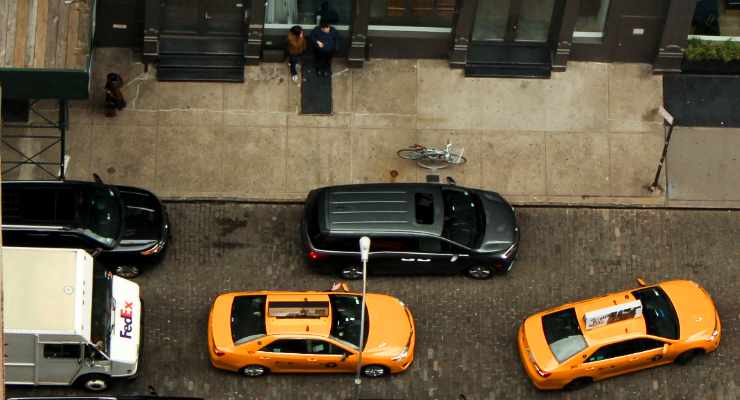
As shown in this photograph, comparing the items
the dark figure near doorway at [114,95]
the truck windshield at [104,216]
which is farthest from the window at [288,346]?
the dark figure near doorway at [114,95]

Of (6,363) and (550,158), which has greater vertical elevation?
(550,158)

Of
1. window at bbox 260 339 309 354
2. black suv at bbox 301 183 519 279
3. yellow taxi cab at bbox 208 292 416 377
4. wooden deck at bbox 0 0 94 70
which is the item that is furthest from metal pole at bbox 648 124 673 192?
wooden deck at bbox 0 0 94 70

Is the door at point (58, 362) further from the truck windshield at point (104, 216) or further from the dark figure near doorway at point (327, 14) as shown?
the dark figure near doorway at point (327, 14)

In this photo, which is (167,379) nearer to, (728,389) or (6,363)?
(6,363)

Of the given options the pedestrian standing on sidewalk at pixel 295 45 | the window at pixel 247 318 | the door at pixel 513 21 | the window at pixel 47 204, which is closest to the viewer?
the window at pixel 247 318

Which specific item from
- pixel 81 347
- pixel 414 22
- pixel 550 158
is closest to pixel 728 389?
pixel 550 158

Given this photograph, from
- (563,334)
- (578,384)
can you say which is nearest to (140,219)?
(563,334)
